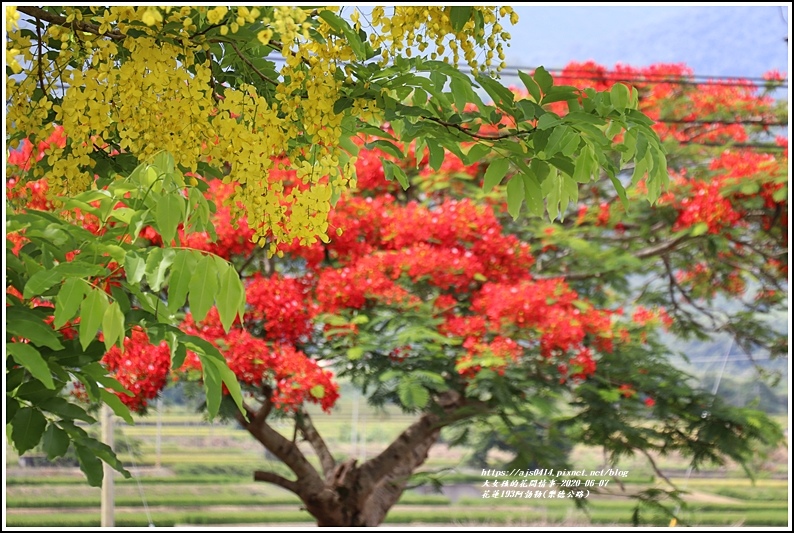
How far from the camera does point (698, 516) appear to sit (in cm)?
438

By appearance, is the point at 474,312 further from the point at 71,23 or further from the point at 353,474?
the point at 71,23

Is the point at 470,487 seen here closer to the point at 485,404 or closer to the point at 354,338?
the point at 485,404

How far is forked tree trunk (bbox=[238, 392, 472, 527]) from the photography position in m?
2.73

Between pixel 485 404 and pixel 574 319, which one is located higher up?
pixel 574 319

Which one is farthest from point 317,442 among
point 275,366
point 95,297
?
point 95,297

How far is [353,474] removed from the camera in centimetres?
282

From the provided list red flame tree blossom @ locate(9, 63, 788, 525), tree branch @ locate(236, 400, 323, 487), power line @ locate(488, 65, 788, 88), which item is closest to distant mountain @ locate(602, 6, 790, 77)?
power line @ locate(488, 65, 788, 88)

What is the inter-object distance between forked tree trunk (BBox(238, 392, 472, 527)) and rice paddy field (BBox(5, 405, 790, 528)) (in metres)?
0.72

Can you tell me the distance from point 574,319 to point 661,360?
1.94ft

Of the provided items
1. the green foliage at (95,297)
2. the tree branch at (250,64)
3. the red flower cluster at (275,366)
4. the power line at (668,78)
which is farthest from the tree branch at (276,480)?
the tree branch at (250,64)

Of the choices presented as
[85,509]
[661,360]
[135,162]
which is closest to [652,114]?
[661,360]

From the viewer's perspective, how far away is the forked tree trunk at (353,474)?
273cm

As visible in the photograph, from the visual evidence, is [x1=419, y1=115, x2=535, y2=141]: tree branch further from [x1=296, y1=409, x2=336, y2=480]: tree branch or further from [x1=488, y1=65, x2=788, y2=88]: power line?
[x1=488, y1=65, x2=788, y2=88]: power line

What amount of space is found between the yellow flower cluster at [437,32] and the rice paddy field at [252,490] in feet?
9.13
